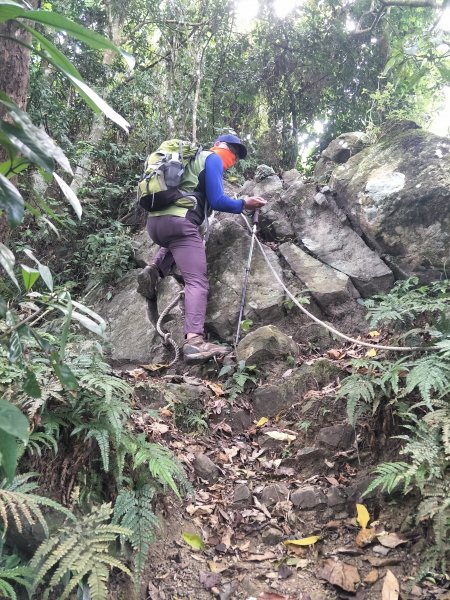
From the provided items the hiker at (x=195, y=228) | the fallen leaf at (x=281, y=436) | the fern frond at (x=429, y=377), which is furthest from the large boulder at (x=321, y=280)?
the fern frond at (x=429, y=377)

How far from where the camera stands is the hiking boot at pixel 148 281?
641 centimetres

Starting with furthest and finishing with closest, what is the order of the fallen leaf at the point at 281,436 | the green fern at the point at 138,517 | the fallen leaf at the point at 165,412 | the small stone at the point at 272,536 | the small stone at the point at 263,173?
the small stone at the point at 263,173 → the fallen leaf at the point at 165,412 → the fallen leaf at the point at 281,436 → the small stone at the point at 272,536 → the green fern at the point at 138,517

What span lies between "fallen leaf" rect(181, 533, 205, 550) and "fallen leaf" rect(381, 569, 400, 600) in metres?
1.12

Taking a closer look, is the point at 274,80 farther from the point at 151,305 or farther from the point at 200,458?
the point at 200,458

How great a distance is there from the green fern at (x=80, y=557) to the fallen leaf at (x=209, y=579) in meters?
0.60

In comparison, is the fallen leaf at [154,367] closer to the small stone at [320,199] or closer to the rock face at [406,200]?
the rock face at [406,200]

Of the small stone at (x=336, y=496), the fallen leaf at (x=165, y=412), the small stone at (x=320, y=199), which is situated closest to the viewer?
the small stone at (x=336, y=496)

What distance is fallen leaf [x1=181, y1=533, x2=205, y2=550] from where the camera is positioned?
289 centimetres

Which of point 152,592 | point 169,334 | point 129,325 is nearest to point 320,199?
point 169,334

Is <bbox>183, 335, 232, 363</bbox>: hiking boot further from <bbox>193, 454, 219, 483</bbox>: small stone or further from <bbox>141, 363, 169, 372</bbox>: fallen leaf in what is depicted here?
<bbox>193, 454, 219, 483</bbox>: small stone

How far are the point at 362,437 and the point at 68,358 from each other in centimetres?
231

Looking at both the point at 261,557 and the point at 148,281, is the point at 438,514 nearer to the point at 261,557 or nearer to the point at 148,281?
the point at 261,557

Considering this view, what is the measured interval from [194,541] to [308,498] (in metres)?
0.85

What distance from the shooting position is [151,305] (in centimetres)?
660
